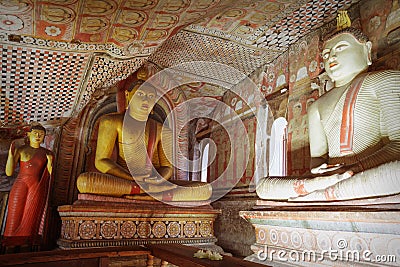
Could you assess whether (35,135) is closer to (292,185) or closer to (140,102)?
(140,102)

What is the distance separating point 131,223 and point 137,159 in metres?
1.21

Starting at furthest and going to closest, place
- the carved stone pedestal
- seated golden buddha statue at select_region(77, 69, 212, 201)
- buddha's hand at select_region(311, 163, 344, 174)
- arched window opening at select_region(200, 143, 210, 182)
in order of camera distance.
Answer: arched window opening at select_region(200, 143, 210, 182)
seated golden buddha statue at select_region(77, 69, 212, 201)
buddha's hand at select_region(311, 163, 344, 174)
the carved stone pedestal

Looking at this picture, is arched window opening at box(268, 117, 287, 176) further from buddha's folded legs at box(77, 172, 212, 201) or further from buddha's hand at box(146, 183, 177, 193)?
buddha's hand at box(146, 183, 177, 193)

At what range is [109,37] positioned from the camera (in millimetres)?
3754

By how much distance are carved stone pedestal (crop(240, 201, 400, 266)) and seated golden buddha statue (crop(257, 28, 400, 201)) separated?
0.12 m

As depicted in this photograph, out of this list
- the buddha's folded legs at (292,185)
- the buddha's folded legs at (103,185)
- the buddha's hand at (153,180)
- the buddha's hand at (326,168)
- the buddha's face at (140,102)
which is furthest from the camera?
the buddha's face at (140,102)

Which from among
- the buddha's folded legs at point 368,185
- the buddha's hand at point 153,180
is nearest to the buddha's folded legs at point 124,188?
the buddha's hand at point 153,180

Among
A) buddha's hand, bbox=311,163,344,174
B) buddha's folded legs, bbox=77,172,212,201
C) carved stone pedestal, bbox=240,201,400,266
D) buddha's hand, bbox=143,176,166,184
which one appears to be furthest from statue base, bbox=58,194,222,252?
buddha's hand, bbox=311,163,344,174

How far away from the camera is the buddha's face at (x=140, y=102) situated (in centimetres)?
495

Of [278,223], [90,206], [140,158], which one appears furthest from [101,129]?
[278,223]

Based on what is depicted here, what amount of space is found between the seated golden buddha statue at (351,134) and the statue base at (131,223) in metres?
1.34

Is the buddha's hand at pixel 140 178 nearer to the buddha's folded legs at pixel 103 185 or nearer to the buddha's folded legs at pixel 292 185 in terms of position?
the buddha's folded legs at pixel 103 185

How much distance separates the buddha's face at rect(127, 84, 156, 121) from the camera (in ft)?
16.2

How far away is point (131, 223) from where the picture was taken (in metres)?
3.79
